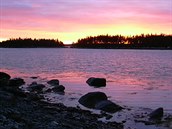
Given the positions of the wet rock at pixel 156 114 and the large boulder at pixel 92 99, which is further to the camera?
the large boulder at pixel 92 99

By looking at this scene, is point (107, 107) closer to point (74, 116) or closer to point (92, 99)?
point (92, 99)

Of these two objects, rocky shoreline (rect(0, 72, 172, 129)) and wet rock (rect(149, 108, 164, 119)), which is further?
wet rock (rect(149, 108, 164, 119))

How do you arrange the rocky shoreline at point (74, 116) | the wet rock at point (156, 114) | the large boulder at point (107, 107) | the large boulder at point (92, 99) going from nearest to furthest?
1. the rocky shoreline at point (74, 116)
2. the wet rock at point (156, 114)
3. the large boulder at point (107, 107)
4. the large boulder at point (92, 99)

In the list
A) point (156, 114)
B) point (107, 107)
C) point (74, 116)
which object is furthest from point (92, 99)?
point (74, 116)

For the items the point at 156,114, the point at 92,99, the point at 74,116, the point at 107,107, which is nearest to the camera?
the point at 74,116

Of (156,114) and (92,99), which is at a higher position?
(92,99)

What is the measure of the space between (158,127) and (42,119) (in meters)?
5.93

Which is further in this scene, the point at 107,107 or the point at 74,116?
the point at 107,107

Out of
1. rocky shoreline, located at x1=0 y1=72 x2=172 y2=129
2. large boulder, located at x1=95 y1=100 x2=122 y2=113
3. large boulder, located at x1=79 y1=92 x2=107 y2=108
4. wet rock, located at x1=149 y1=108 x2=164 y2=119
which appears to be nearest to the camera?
rocky shoreline, located at x1=0 y1=72 x2=172 y2=129

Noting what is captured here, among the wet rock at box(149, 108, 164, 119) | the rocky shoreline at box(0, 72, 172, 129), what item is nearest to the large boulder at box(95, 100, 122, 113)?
the rocky shoreline at box(0, 72, 172, 129)

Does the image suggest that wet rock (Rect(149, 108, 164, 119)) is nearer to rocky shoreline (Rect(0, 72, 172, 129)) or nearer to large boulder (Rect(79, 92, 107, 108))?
rocky shoreline (Rect(0, 72, 172, 129))

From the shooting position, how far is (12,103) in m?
19.0

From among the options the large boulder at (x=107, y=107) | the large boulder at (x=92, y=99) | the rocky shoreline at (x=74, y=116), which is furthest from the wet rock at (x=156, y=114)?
the large boulder at (x=92, y=99)

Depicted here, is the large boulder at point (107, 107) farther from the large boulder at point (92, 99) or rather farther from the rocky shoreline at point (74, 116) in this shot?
the large boulder at point (92, 99)
